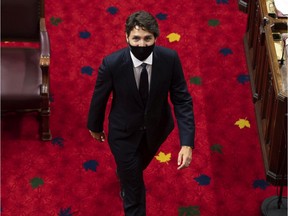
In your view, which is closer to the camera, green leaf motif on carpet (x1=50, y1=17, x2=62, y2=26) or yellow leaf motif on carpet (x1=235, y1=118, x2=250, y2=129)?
A: yellow leaf motif on carpet (x1=235, y1=118, x2=250, y2=129)

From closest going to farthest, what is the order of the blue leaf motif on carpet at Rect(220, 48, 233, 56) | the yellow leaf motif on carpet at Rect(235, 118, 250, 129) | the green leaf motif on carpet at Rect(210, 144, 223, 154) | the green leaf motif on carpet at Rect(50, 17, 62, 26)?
the green leaf motif on carpet at Rect(210, 144, 223, 154), the yellow leaf motif on carpet at Rect(235, 118, 250, 129), the blue leaf motif on carpet at Rect(220, 48, 233, 56), the green leaf motif on carpet at Rect(50, 17, 62, 26)

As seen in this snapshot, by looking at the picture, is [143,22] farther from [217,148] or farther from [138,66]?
[217,148]

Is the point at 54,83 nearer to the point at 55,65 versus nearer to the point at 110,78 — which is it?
the point at 55,65

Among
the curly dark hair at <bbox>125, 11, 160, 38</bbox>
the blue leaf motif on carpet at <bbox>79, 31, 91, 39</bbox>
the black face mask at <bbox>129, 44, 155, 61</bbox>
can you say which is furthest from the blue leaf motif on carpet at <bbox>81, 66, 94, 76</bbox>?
the curly dark hair at <bbox>125, 11, 160, 38</bbox>

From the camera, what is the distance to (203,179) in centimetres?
525

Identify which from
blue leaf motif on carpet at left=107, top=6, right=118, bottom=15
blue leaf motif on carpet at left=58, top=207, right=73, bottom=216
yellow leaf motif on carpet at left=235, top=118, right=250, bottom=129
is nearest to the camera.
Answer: blue leaf motif on carpet at left=58, top=207, right=73, bottom=216

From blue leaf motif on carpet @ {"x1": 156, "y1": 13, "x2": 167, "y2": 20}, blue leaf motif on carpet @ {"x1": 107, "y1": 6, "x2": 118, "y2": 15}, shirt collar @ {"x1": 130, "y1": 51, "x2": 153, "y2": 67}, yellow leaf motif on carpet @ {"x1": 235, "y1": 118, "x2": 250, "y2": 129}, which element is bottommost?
yellow leaf motif on carpet @ {"x1": 235, "y1": 118, "x2": 250, "y2": 129}

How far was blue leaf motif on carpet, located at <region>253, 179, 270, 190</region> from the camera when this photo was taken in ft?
17.1

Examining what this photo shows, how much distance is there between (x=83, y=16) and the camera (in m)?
6.23

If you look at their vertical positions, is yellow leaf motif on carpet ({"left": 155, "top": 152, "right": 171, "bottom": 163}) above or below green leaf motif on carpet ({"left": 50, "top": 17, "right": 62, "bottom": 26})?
below

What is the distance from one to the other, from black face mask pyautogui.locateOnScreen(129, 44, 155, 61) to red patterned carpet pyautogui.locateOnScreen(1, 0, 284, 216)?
1.23m

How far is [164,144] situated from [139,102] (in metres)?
1.12

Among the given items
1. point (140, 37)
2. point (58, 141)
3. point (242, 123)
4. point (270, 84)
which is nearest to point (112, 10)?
point (58, 141)

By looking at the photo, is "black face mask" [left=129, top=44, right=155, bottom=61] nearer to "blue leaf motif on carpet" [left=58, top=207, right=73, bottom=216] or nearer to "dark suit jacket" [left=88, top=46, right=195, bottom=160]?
"dark suit jacket" [left=88, top=46, right=195, bottom=160]
